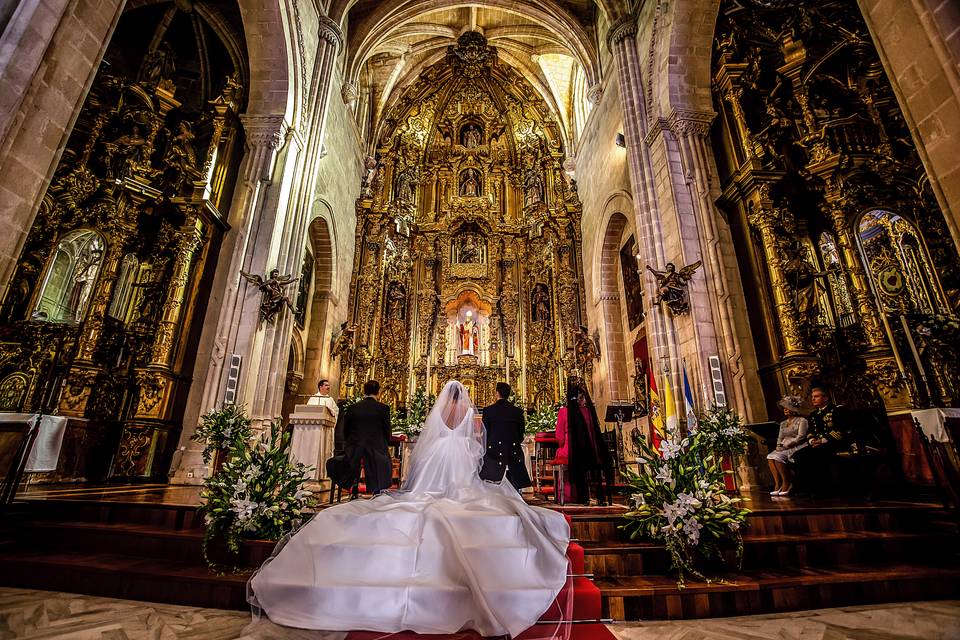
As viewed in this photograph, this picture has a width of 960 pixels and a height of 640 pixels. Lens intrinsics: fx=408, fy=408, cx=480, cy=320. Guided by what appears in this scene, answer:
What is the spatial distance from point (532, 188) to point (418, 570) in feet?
58.3

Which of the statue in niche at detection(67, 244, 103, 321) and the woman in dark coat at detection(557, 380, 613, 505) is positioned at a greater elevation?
the statue in niche at detection(67, 244, 103, 321)

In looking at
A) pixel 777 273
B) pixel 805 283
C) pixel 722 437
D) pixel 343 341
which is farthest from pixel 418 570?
pixel 343 341

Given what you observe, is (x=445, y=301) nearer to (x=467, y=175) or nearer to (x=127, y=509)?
(x=467, y=175)

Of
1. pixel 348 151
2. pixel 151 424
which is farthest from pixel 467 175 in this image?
pixel 151 424

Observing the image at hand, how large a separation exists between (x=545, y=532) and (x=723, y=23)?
12092 millimetres

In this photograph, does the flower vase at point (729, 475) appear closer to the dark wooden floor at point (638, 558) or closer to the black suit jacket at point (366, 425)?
the dark wooden floor at point (638, 558)

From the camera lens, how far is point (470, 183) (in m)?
19.5

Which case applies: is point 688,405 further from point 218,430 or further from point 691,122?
point 218,430

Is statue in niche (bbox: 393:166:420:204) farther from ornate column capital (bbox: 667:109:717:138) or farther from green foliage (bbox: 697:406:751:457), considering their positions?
green foliage (bbox: 697:406:751:457)

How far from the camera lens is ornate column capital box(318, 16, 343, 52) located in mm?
11055

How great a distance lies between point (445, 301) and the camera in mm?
17438

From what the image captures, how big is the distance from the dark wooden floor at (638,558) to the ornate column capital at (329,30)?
11751 mm

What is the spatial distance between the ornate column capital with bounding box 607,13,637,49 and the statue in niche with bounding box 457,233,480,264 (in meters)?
9.15

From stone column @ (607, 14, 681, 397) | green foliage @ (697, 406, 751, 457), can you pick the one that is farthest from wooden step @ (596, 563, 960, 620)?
stone column @ (607, 14, 681, 397)
